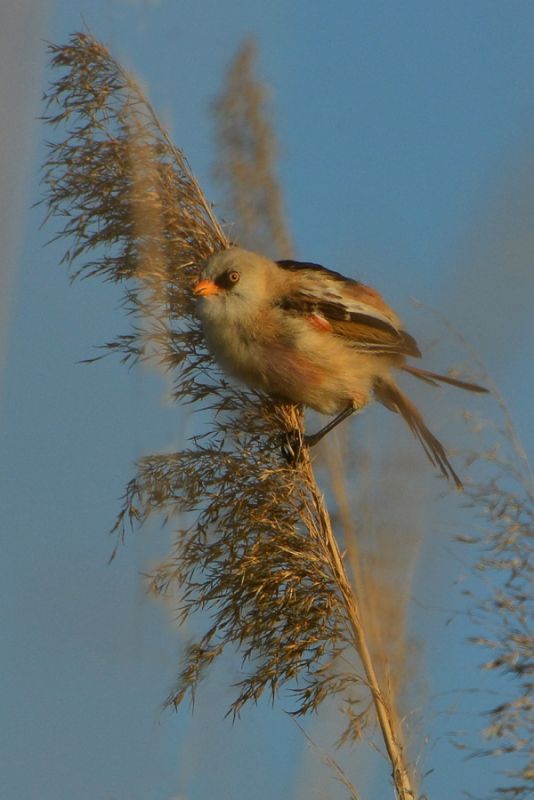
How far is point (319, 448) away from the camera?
2943 millimetres

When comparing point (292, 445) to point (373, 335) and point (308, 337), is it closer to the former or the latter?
point (308, 337)

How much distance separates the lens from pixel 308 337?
360 centimetres

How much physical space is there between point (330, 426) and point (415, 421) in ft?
1.63

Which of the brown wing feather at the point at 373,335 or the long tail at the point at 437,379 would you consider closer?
the long tail at the point at 437,379

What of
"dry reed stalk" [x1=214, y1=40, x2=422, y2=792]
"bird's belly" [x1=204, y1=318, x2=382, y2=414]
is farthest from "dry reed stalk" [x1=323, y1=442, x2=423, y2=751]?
"bird's belly" [x1=204, y1=318, x2=382, y2=414]

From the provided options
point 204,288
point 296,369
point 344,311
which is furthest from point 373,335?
point 204,288

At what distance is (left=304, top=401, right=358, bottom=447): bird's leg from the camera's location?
10.3 ft

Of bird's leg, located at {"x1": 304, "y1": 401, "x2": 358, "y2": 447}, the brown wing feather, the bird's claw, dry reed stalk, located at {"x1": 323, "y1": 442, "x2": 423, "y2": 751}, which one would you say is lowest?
dry reed stalk, located at {"x1": 323, "y1": 442, "x2": 423, "y2": 751}

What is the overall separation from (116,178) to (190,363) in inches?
23.4

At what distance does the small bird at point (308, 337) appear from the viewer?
3.30 meters

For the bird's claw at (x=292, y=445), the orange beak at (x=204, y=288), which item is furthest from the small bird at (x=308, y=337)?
the bird's claw at (x=292, y=445)

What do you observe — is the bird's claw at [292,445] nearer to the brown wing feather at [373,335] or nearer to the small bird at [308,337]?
the small bird at [308,337]

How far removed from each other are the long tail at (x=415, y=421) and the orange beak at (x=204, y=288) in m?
0.81

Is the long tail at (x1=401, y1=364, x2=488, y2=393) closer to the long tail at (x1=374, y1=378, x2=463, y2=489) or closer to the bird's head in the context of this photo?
the long tail at (x1=374, y1=378, x2=463, y2=489)
